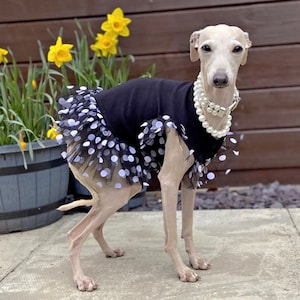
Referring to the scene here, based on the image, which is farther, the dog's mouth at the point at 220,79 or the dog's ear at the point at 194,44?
the dog's ear at the point at 194,44

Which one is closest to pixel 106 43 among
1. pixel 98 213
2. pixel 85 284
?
pixel 98 213

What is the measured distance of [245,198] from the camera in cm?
429

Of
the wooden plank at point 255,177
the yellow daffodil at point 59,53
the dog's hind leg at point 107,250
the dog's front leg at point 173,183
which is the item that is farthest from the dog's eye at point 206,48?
the wooden plank at point 255,177

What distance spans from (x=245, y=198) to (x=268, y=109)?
75 cm

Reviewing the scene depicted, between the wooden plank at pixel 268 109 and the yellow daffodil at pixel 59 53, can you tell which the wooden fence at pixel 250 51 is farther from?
the yellow daffodil at pixel 59 53

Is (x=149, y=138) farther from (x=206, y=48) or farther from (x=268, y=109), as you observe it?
(x=268, y=109)

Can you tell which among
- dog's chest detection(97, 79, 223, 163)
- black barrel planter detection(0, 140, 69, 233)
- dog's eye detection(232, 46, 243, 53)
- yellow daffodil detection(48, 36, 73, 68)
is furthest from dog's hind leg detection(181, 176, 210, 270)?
yellow daffodil detection(48, 36, 73, 68)

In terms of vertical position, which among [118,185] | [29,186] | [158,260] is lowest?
[158,260]

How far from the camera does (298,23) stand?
4.32 metres

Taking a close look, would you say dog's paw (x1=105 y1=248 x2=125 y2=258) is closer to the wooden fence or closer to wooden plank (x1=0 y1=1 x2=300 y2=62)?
the wooden fence

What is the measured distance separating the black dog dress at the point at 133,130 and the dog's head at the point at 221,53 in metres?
0.25

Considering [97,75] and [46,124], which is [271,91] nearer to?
[97,75]

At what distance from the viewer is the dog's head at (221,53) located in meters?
2.42

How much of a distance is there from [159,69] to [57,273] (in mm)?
2092
